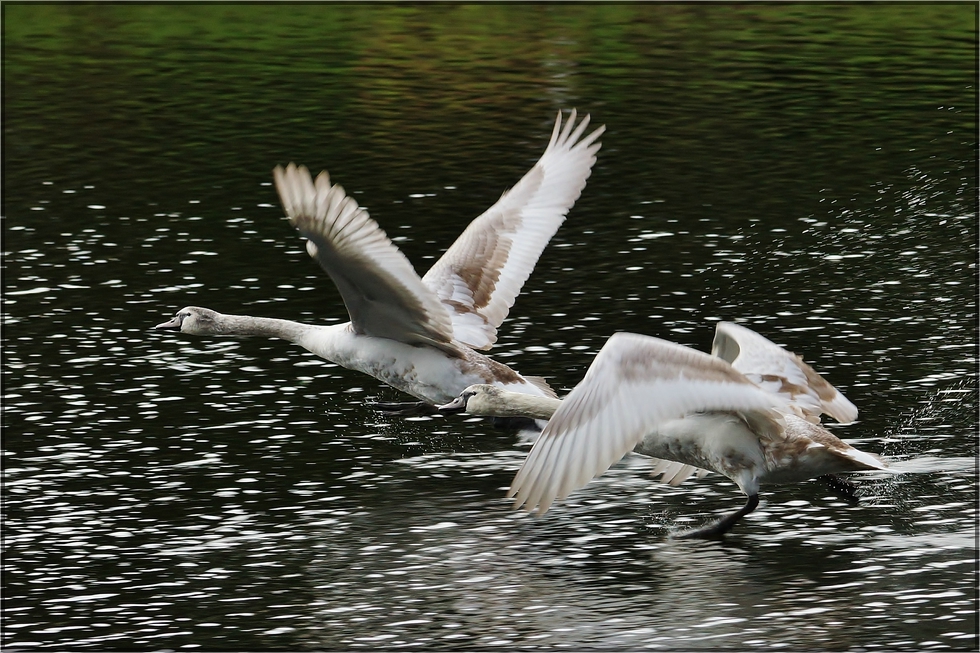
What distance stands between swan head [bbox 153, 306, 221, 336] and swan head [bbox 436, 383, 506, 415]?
3.14 metres

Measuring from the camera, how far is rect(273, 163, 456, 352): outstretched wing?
1021 cm

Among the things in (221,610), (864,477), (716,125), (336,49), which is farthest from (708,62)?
(221,610)

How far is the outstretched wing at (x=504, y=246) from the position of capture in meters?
12.9

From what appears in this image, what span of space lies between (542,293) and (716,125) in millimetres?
8534

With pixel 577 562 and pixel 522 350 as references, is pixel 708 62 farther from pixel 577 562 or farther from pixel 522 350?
pixel 577 562

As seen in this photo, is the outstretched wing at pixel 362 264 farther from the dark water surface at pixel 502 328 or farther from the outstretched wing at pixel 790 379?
the outstretched wing at pixel 790 379

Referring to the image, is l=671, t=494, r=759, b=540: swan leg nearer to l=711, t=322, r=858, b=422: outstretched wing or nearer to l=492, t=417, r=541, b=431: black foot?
l=711, t=322, r=858, b=422: outstretched wing

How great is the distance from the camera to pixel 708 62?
2947 centimetres

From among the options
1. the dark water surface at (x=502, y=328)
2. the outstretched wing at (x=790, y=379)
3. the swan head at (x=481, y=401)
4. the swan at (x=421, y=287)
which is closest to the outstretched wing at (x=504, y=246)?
the swan at (x=421, y=287)

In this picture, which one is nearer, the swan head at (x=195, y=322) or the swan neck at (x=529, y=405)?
the swan neck at (x=529, y=405)

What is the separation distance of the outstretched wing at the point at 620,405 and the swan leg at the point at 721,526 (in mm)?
1059

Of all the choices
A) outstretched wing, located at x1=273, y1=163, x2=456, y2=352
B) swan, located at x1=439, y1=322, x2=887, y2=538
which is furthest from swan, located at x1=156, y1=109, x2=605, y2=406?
swan, located at x1=439, y1=322, x2=887, y2=538

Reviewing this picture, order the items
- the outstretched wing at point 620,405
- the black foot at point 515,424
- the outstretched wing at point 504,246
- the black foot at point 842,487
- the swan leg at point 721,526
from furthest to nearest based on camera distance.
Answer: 1. the outstretched wing at point 504,246
2. the black foot at point 515,424
3. the black foot at point 842,487
4. the swan leg at point 721,526
5. the outstretched wing at point 620,405

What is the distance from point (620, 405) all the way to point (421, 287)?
255 cm
